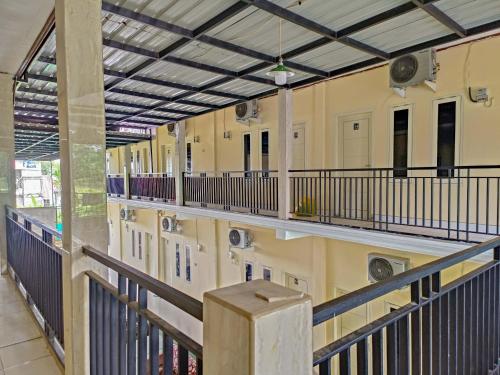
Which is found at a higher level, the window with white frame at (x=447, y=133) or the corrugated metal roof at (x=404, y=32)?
the corrugated metal roof at (x=404, y=32)

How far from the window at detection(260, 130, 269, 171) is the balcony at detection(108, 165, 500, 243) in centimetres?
22

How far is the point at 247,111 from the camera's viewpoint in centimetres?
791

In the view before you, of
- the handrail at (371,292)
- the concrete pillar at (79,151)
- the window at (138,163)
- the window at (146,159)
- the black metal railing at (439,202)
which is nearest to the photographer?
the handrail at (371,292)

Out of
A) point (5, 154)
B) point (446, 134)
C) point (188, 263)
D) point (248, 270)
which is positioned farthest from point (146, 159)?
point (446, 134)

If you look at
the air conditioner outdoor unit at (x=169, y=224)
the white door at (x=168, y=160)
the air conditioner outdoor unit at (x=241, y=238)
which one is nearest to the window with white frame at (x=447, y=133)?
the air conditioner outdoor unit at (x=241, y=238)

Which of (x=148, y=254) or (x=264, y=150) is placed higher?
(x=264, y=150)

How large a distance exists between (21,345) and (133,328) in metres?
1.96

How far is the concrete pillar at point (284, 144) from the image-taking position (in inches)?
220

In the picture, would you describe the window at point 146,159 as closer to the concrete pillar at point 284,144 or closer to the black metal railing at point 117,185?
the black metal railing at point 117,185

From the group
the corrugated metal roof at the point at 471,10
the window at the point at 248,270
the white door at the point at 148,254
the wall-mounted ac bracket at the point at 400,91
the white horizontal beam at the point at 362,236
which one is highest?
the corrugated metal roof at the point at 471,10

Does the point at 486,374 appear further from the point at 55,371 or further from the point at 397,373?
the point at 55,371

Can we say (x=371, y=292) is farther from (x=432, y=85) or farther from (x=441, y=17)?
(x=432, y=85)

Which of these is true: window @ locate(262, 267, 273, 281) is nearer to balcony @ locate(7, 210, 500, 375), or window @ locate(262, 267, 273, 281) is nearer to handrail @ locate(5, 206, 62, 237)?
handrail @ locate(5, 206, 62, 237)

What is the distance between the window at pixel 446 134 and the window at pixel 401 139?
49 centimetres
